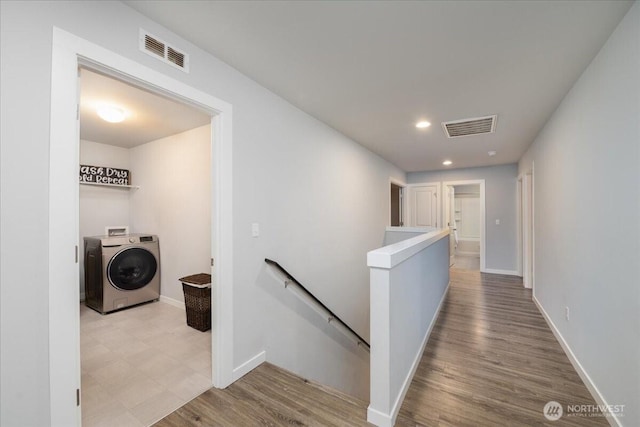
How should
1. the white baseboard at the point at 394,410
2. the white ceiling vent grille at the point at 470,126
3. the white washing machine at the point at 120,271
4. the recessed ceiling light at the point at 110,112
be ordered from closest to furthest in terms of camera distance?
the white baseboard at the point at 394,410 → the recessed ceiling light at the point at 110,112 → the white ceiling vent grille at the point at 470,126 → the white washing machine at the point at 120,271

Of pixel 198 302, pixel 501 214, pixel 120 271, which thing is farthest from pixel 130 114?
pixel 501 214

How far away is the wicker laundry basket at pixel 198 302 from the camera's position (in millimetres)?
3057

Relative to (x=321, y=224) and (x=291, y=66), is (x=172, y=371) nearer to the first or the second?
(x=321, y=224)

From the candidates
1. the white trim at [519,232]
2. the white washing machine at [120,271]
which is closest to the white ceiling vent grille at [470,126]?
the white trim at [519,232]

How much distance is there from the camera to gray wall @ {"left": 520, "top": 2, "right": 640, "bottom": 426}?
149cm

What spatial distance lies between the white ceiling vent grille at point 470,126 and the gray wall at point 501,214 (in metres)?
2.99

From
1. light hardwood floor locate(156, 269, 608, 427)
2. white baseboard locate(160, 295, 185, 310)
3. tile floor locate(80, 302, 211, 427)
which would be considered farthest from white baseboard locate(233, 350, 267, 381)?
white baseboard locate(160, 295, 185, 310)

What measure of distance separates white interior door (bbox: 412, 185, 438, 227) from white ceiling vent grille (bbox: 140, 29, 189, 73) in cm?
639

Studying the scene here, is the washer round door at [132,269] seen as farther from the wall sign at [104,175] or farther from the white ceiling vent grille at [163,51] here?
the white ceiling vent grille at [163,51]

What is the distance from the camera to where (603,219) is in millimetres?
1817

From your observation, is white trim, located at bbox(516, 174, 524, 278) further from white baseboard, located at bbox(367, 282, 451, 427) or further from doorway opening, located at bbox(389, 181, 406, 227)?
white baseboard, located at bbox(367, 282, 451, 427)

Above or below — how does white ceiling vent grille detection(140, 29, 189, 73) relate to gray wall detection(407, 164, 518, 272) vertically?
above

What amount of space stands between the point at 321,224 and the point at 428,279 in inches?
53.8

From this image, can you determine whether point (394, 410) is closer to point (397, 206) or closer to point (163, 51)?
point (163, 51)
